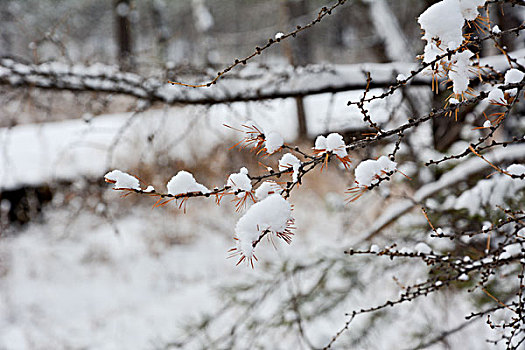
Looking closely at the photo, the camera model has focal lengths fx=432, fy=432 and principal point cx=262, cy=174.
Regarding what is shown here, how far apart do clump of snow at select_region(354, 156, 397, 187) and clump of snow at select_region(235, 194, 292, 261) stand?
0.63ft

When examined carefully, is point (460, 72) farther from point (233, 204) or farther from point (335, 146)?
point (233, 204)

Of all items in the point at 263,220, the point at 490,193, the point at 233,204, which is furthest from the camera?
the point at 233,204

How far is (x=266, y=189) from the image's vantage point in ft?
3.15

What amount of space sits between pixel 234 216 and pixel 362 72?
704 centimetres

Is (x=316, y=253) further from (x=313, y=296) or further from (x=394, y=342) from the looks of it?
(x=394, y=342)

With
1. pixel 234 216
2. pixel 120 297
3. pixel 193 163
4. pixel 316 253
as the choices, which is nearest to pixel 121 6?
pixel 193 163

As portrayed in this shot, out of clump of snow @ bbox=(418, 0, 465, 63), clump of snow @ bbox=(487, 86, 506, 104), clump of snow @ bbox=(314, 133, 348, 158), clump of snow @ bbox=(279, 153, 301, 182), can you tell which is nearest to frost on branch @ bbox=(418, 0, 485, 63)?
clump of snow @ bbox=(418, 0, 465, 63)

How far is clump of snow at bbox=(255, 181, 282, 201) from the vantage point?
957 millimetres

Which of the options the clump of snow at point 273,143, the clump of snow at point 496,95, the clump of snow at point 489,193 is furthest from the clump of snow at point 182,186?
the clump of snow at point 489,193

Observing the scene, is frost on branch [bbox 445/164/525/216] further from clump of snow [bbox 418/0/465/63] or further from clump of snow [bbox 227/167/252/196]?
clump of snow [bbox 227/167/252/196]

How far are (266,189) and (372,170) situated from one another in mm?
241

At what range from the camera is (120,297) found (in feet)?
24.8

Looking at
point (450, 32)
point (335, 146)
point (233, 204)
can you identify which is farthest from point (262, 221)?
point (233, 204)

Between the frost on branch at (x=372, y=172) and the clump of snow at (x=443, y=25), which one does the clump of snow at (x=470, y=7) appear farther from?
the frost on branch at (x=372, y=172)
